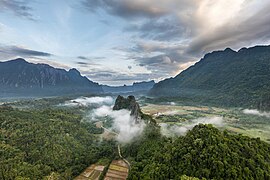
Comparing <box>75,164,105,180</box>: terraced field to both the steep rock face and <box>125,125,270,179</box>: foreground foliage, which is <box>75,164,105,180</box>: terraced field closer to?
<box>125,125,270,179</box>: foreground foliage

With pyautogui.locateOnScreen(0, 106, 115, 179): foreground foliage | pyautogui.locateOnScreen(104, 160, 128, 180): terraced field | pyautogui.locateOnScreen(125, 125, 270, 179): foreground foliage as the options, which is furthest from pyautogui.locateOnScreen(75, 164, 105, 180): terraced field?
pyautogui.locateOnScreen(125, 125, 270, 179): foreground foliage

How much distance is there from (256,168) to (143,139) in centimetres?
4134

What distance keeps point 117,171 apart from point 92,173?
705cm

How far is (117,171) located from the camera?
5853 cm

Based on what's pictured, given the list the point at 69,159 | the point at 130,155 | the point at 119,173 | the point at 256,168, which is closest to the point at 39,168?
the point at 69,159

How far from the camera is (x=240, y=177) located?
107ft

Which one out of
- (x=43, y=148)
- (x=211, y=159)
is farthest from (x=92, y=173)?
(x=211, y=159)

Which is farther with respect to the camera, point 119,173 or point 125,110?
point 125,110

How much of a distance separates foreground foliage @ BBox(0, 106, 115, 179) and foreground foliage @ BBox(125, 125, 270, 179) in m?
23.5

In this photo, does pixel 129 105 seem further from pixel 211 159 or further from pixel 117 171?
pixel 211 159

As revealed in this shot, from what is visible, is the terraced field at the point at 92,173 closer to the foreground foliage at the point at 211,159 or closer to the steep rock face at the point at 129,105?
the foreground foliage at the point at 211,159

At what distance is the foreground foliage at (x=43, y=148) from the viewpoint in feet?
167

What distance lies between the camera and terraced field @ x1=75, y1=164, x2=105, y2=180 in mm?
55681

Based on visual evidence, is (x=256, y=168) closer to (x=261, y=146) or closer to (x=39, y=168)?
(x=261, y=146)
